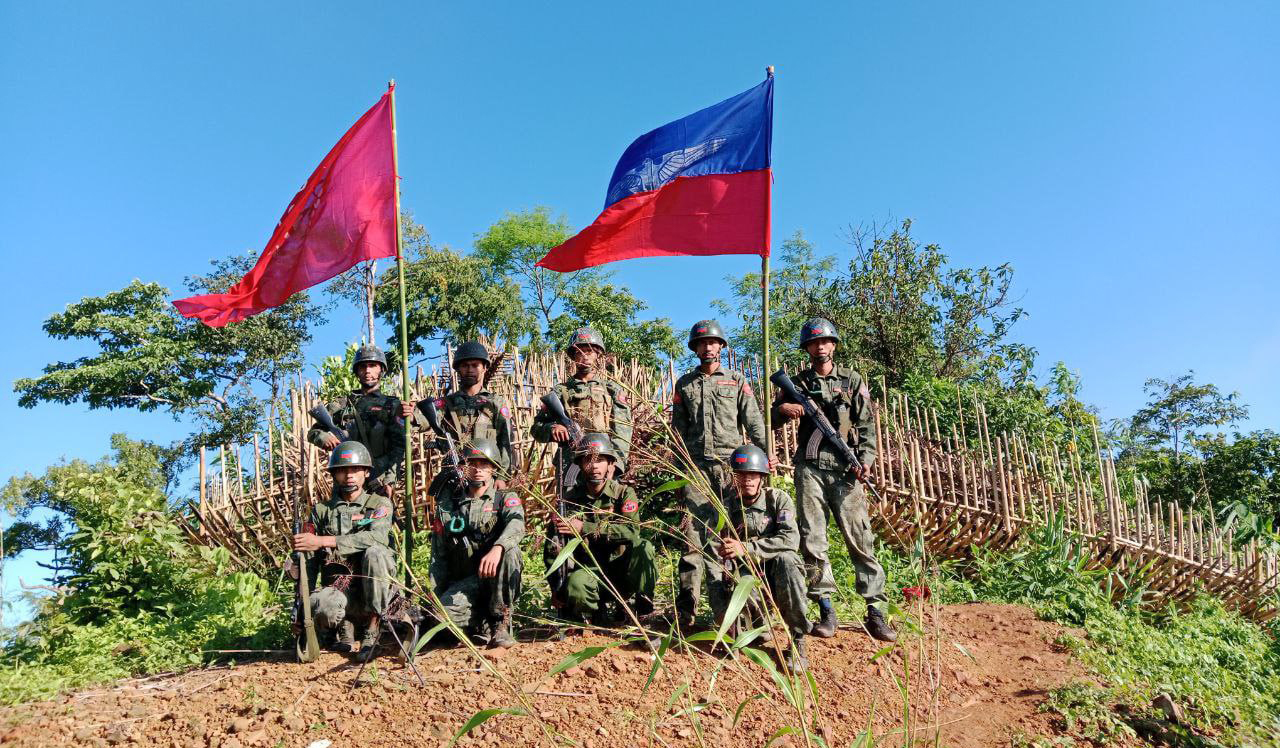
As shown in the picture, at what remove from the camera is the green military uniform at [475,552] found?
5.04 meters

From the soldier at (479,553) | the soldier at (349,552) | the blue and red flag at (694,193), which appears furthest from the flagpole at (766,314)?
the soldier at (349,552)

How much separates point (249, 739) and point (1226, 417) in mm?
25903

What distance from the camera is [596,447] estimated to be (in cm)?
546

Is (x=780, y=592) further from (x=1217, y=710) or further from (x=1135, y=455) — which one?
(x=1135, y=455)

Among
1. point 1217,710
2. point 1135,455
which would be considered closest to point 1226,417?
point 1135,455

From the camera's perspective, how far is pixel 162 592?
21.6 ft

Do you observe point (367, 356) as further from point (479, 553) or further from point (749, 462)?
point (749, 462)

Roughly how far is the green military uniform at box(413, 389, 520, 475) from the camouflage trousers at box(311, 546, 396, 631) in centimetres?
135

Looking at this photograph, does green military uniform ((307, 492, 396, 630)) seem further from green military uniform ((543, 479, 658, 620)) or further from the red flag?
the red flag

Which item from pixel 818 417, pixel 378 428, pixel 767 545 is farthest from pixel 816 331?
pixel 378 428

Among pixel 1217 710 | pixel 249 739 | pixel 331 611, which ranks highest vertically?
pixel 331 611

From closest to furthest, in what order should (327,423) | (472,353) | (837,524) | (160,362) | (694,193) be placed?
1. (837,524)
2. (694,193)
3. (472,353)
4. (327,423)
5. (160,362)

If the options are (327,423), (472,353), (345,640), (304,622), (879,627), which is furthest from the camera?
(327,423)

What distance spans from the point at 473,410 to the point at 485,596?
1.74 meters
